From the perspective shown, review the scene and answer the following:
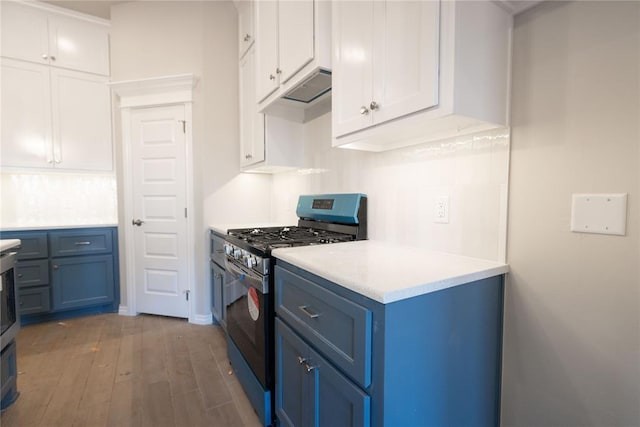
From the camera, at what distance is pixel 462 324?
983 mm

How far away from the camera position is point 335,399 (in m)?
0.97

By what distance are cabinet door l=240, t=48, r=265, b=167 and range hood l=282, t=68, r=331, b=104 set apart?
41 cm

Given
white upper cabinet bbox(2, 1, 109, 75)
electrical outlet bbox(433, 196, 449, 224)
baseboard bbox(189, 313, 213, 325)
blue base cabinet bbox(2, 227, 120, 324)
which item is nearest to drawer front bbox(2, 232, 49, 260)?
blue base cabinet bbox(2, 227, 120, 324)

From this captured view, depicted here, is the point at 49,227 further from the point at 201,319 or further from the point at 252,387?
the point at 252,387

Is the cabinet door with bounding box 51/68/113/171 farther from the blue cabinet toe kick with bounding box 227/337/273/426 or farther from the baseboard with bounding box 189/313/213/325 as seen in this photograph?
the blue cabinet toe kick with bounding box 227/337/273/426

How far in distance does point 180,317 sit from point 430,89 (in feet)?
9.34

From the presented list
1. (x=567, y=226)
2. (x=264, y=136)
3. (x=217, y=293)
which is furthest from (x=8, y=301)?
(x=567, y=226)

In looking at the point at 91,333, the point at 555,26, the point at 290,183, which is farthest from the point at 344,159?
the point at 91,333

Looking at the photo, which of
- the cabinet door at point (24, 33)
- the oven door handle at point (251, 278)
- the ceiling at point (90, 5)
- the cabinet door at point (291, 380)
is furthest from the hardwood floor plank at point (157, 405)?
the ceiling at point (90, 5)

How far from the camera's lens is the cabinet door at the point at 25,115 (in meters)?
2.70

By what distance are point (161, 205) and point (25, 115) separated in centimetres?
152

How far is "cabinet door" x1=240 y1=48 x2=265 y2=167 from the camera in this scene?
2.32 metres

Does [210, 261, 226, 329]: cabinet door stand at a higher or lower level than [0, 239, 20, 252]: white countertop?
lower

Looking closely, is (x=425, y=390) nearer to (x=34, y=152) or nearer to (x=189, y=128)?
(x=189, y=128)
